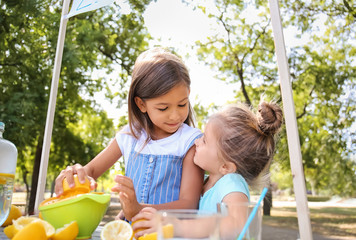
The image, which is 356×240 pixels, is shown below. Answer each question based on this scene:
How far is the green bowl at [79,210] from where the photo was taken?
77 centimetres

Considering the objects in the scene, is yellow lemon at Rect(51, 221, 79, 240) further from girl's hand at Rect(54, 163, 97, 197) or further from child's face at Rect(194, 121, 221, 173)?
child's face at Rect(194, 121, 221, 173)

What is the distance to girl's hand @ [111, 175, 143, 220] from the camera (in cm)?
80

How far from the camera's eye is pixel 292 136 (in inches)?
30.9

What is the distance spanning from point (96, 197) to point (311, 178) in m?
8.15

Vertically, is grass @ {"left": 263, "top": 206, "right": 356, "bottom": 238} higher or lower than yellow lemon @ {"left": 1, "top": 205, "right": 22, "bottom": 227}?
lower

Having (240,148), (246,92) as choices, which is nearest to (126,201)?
(240,148)

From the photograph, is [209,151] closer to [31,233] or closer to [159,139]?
[159,139]

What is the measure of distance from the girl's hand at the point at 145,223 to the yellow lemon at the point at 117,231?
0.14ft

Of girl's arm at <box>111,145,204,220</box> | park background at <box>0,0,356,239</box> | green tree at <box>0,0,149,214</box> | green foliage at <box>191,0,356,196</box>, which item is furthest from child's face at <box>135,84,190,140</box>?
green foliage at <box>191,0,356,196</box>

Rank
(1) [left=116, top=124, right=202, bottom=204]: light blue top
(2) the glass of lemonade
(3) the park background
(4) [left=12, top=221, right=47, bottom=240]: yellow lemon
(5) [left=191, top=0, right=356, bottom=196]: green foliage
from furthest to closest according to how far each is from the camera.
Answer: (5) [left=191, top=0, right=356, bottom=196]: green foliage
(3) the park background
(1) [left=116, top=124, right=202, bottom=204]: light blue top
(4) [left=12, top=221, right=47, bottom=240]: yellow lemon
(2) the glass of lemonade

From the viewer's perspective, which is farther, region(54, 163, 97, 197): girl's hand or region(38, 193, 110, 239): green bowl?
region(54, 163, 97, 197): girl's hand

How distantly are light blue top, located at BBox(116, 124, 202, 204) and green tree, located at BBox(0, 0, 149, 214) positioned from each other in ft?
14.2

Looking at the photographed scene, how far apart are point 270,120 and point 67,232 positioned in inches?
22.2

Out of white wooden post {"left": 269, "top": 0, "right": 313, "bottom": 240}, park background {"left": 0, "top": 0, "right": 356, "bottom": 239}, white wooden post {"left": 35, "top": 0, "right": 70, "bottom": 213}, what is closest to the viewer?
white wooden post {"left": 269, "top": 0, "right": 313, "bottom": 240}
